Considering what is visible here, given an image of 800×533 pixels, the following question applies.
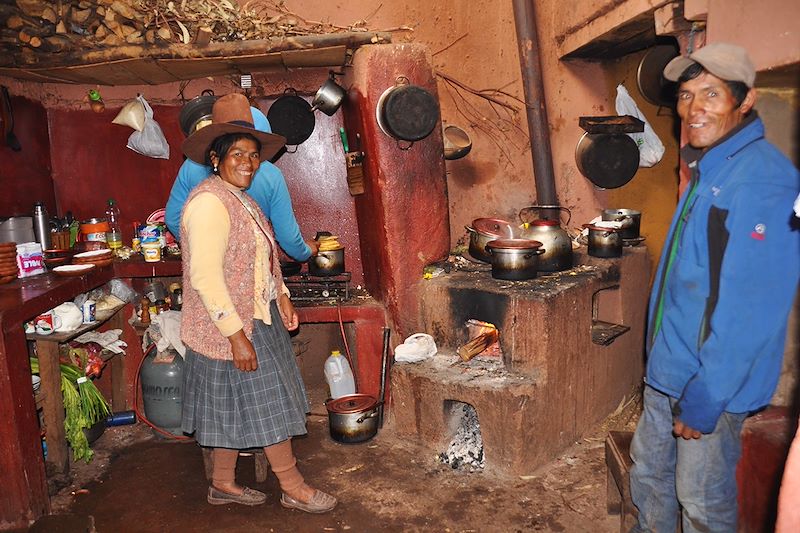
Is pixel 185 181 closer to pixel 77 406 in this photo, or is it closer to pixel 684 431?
pixel 77 406

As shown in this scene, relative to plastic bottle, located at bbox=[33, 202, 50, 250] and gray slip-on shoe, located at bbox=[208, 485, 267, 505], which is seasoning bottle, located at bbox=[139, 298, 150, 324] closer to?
plastic bottle, located at bbox=[33, 202, 50, 250]

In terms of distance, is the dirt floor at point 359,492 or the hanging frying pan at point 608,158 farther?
the hanging frying pan at point 608,158

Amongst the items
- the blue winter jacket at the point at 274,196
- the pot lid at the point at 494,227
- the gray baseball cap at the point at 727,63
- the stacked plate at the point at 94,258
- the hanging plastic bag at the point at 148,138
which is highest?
the hanging plastic bag at the point at 148,138

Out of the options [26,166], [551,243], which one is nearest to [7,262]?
[26,166]

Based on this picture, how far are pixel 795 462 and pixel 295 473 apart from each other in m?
2.91

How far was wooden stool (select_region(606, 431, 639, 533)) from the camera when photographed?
302 centimetres

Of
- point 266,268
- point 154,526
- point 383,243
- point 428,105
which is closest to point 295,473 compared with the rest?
point 154,526

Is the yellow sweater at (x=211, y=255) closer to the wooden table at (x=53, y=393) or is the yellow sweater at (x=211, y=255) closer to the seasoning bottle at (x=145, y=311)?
the wooden table at (x=53, y=393)

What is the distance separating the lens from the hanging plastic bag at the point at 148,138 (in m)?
5.43

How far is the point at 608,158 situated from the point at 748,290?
11.8ft

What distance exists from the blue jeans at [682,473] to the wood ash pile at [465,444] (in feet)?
4.66

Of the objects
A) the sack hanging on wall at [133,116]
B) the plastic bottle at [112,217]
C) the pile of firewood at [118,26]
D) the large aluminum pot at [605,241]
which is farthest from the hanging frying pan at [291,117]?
the large aluminum pot at [605,241]

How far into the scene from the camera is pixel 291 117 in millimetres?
5438

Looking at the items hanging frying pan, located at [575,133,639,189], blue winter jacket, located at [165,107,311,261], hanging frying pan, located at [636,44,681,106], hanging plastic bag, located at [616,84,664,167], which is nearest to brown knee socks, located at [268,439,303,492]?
blue winter jacket, located at [165,107,311,261]
